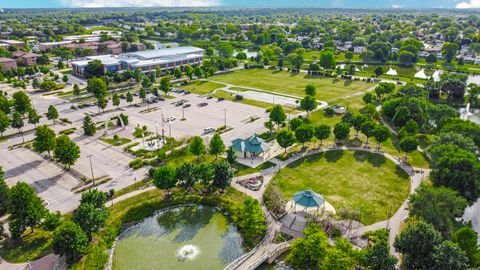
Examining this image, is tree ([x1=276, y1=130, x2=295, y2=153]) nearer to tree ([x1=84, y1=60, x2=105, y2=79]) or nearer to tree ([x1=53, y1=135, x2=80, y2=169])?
tree ([x1=53, y1=135, x2=80, y2=169])

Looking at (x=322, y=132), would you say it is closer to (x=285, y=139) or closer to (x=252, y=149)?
(x=285, y=139)

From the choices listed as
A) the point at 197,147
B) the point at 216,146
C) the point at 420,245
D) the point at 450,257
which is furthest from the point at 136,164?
the point at 450,257

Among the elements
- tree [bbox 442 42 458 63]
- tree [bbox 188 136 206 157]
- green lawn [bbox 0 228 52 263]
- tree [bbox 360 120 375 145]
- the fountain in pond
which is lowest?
the fountain in pond

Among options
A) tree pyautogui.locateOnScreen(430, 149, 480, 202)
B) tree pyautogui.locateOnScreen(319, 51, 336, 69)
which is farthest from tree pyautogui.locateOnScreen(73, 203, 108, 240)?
tree pyautogui.locateOnScreen(319, 51, 336, 69)

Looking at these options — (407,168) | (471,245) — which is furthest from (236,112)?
(471,245)

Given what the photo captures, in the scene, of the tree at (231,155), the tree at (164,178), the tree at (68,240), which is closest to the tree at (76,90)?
the tree at (231,155)

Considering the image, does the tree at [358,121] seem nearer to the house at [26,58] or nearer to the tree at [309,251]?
the tree at [309,251]

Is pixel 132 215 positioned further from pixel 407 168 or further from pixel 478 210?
pixel 478 210
